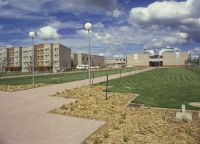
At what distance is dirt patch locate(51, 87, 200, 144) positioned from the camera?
6812 mm

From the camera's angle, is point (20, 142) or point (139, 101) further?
point (139, 101)

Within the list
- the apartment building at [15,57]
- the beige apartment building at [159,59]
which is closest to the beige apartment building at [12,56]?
the apartment building at [15,57]

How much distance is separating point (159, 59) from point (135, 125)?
140126 mm

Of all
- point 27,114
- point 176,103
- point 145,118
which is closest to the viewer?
point 145,118

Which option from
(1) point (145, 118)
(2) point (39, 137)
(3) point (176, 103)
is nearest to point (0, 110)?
(2) point (39, 137)

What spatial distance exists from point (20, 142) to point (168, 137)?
4.25 m

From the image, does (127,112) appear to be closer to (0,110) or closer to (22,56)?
(0,110)

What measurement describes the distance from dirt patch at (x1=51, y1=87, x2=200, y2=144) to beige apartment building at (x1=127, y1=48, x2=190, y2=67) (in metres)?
136

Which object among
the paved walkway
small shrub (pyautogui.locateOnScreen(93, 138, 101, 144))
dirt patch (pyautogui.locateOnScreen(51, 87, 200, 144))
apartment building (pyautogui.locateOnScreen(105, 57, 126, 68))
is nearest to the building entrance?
apartment building (pyautogui.locateOnScreen(105, 57, 126, 68))

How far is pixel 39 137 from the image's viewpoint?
695 centimetres

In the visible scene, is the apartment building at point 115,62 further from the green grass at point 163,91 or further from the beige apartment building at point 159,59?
the green grass at point 163,91

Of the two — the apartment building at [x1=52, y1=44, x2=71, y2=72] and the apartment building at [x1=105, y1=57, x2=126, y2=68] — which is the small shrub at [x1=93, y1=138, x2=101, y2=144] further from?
the apartment building at [x1=105, y1=57, x2=126, y2=68]

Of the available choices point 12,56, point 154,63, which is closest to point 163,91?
point 12,56

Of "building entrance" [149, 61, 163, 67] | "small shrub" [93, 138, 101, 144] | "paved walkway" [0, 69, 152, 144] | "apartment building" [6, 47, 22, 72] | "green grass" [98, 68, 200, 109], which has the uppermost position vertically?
"apartment building" [6, 47, 22, 72]
